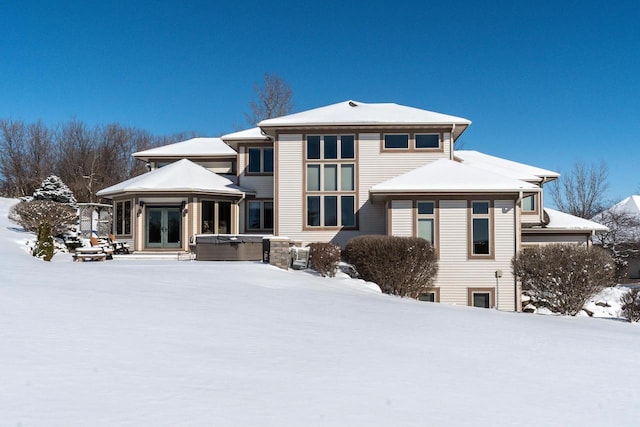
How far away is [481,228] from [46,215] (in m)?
19.0

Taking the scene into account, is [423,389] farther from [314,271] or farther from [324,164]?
[324,164]

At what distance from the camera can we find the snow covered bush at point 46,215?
23812mm

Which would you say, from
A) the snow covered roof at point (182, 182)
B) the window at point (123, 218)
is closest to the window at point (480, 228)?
the snow covered roof at point (182, 182)

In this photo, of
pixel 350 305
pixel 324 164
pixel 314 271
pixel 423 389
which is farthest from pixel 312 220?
pixel 423 389

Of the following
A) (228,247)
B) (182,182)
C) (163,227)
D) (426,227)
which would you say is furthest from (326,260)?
(182,182)

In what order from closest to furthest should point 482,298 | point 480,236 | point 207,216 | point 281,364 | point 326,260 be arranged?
point 281,364 < point 326,260 < point 482,298 < point 480,236 < point 207,216

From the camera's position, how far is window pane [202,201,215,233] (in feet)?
72.2

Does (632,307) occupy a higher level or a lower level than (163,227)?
lower

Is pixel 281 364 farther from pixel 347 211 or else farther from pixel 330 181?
pixel 330 181

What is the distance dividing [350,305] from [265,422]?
623cm

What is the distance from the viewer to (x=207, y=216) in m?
22.2

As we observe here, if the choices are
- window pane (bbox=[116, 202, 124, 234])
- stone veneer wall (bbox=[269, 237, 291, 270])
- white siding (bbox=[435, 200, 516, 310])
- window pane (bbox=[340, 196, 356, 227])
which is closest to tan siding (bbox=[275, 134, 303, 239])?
window pane (bbox=[340, 196, 356, 227])

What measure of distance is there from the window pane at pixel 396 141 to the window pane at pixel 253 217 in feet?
21.7

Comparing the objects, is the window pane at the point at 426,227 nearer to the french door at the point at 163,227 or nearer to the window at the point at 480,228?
the window at the point at 480,228
